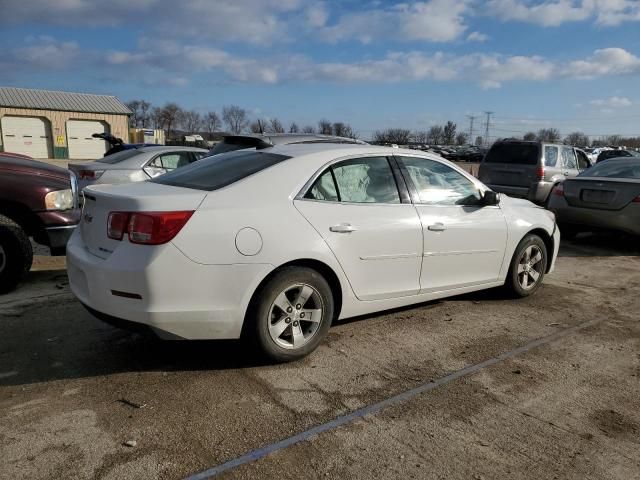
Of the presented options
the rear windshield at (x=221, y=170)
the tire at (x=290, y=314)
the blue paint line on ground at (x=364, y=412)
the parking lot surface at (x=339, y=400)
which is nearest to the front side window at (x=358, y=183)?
the rear windshield at (x=221, y=170)

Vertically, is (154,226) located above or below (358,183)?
below

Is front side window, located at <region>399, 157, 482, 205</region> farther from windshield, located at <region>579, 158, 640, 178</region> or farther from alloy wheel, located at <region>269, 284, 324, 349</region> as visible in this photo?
windshield, located at <region>579, 158, 640, 178</region>

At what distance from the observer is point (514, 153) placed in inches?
482

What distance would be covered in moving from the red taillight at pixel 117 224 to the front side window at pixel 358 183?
4.05 ft

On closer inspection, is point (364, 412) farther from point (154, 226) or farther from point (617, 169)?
point (617, 169)

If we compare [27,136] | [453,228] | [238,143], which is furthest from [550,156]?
[27,136]

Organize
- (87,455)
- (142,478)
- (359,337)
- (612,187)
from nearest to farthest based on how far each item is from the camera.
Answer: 1. (142,478)
2. (87,455)
3. (359,337)
4. (612,187)

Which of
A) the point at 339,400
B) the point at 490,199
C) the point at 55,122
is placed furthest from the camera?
the point at 55,122

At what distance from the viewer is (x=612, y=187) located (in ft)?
26.4

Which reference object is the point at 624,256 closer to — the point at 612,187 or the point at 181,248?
the point at 612,187

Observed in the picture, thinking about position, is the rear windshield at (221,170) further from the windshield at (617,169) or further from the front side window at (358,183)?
the windshield at (617,169)

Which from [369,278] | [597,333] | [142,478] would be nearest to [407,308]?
[369,278]

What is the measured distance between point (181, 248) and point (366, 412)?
146cm

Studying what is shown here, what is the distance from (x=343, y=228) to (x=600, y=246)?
22.9 ft
